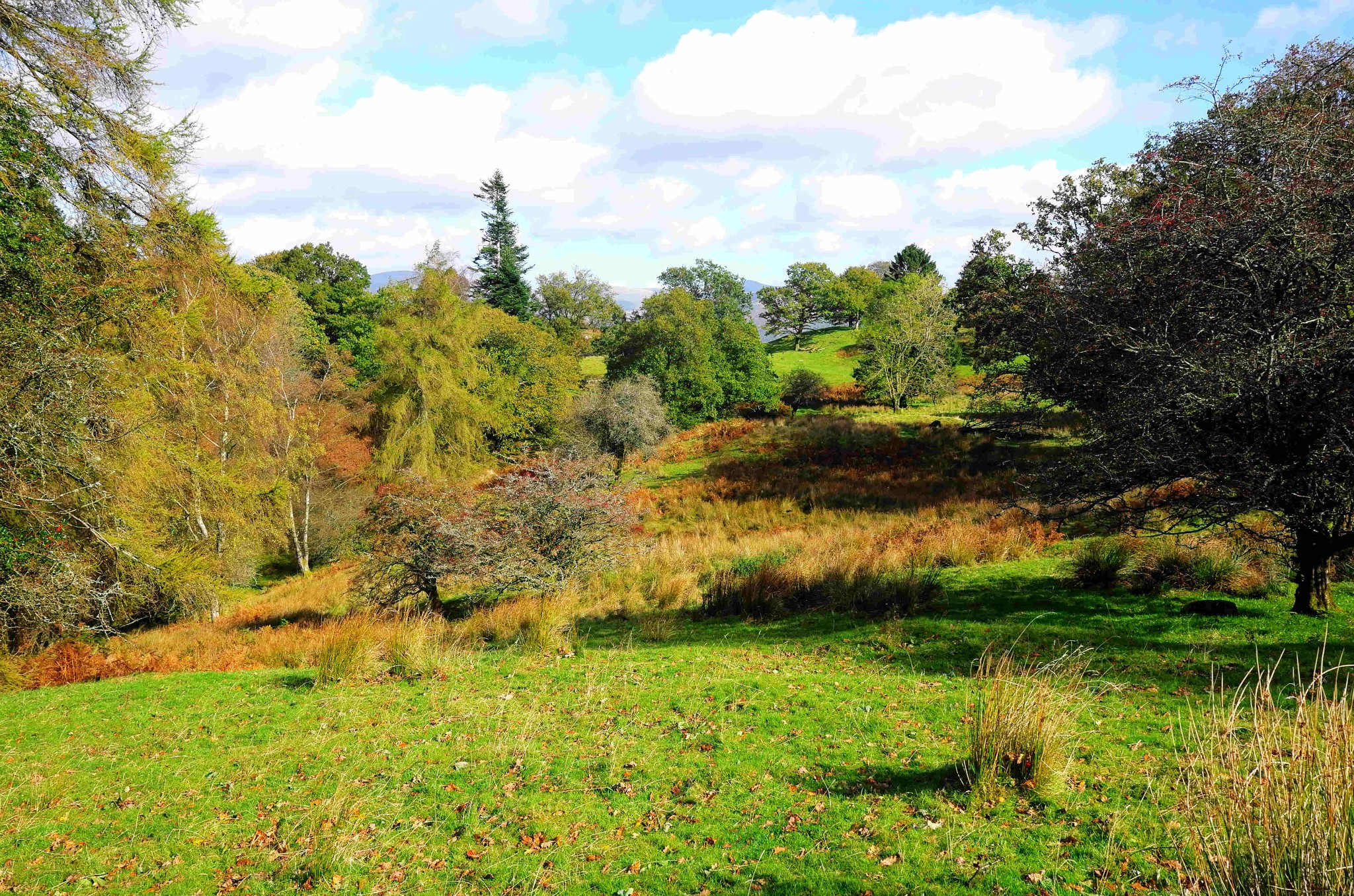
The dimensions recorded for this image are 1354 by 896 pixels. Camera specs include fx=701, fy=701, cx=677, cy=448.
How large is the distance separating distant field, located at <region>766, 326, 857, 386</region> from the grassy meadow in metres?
47.7

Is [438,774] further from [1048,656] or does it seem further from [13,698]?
[13,698]

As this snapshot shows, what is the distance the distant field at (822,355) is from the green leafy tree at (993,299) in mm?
32829

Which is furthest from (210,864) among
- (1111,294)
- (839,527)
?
(839,527)

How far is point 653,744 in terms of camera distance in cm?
712

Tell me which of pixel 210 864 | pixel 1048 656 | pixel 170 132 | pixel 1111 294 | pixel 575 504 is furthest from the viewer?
pixel 575 504

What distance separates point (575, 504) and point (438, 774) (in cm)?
965

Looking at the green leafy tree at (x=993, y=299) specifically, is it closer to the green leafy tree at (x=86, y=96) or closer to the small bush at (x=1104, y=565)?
the small bush at (x=1104, y=565)

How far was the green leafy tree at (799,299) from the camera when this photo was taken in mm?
86438

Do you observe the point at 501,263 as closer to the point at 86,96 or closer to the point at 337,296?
the point at 337,296

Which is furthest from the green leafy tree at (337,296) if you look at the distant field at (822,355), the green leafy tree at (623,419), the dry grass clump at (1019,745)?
the dry grass clump at (1019,745)

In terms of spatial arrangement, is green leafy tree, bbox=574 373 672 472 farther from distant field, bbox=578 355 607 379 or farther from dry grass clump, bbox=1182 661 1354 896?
dry grass clump, bbox=1182 661 1354 896

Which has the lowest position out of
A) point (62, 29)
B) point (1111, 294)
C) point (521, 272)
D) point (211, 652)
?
point (211, 652)

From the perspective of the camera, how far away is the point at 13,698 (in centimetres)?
1112

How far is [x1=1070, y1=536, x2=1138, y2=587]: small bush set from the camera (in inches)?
475
